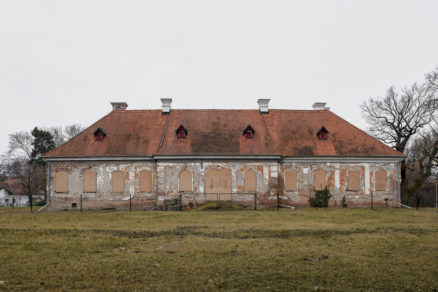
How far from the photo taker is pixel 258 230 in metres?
14.1

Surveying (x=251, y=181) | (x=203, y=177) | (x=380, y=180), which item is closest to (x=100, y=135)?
(x=203, y=177)

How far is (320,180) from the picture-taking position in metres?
28.6

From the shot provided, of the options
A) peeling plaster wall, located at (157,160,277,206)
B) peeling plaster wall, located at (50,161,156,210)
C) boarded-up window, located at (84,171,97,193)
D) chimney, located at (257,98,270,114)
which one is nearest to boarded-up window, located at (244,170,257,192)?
peeling plaster wall, located at (157,160,277,206)

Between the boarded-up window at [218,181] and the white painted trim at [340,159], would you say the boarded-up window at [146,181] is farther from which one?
the white painted trim at [340,159]

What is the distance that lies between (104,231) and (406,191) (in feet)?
101

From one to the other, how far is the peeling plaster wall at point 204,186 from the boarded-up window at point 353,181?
244 mm

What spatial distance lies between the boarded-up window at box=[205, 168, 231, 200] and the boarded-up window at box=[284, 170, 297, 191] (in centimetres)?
454

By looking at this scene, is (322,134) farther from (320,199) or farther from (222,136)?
(222,136)

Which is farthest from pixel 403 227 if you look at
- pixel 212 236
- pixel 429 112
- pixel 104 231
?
pixel 429 112

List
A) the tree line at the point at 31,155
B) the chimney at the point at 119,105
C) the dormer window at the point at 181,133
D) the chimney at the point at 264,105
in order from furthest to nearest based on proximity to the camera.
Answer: the tree line at the point at 31,155, the chimney at the point at 119,105, the chimney at the point at 264,105, the dormer window at the point at 181,133

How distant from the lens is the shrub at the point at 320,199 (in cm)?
2816

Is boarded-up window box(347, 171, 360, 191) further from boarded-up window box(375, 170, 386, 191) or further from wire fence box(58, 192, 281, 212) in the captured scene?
wire fence box(58, 192, 281, 212)

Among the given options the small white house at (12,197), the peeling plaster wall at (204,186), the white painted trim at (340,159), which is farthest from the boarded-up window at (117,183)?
the small white house at (12,197)

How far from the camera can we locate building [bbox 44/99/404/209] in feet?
90.1
